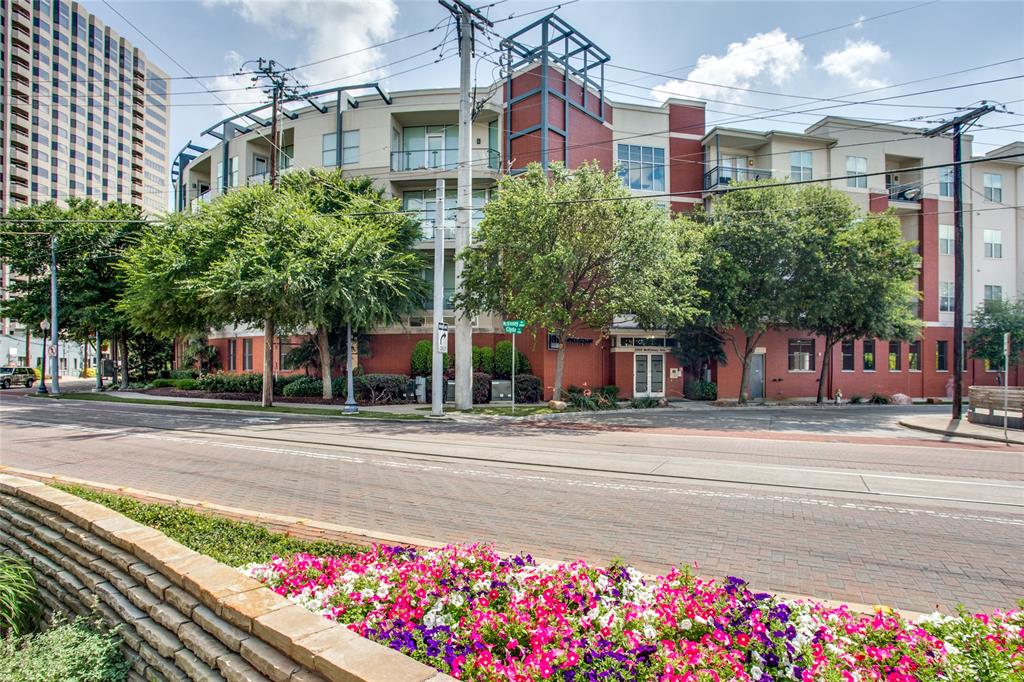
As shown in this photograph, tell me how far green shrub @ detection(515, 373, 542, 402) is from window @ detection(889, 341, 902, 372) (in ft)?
75.5

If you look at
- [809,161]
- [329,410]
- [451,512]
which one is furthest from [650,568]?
[809,161]

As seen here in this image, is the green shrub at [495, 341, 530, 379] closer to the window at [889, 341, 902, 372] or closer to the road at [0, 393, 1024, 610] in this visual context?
the road at [0, 393, 1024, 610]

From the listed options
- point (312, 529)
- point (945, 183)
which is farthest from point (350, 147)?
point (945, 183)

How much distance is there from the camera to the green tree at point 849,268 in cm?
2438

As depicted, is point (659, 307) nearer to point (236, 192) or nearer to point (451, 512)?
point (451, 512)

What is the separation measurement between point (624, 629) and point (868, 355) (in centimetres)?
3650

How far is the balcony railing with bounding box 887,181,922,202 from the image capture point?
34281 millimetres

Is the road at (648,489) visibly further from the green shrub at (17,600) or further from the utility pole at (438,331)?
the utility pole at (438,331)

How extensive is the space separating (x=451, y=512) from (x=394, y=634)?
4.20m

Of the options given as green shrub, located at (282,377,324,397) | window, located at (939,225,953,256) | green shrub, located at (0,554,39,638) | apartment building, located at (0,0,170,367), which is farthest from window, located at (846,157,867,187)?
apartment building, located at (0,0,170,367)

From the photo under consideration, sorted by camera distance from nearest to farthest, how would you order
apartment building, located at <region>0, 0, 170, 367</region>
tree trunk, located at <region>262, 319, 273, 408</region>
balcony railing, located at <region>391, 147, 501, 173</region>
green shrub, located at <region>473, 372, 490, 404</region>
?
tree trunk, located at <region>262, 319, 273, 408</region>
green shrub, located at <region>473, 372, 490, 404</region>
balcony railing, located at <region>391, 147, 501, 173</region>
apartment building, located at <region>0, 0, 170, 367</region>

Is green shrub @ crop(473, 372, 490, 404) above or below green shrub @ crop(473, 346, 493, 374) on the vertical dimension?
below

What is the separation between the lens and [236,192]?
2525 cm

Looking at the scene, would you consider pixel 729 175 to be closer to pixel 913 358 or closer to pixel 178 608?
pixel 913 358
